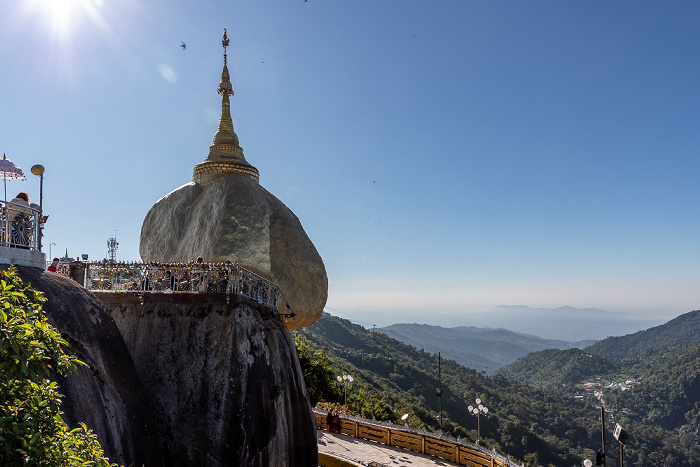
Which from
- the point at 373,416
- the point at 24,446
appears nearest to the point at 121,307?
the point at 24,446

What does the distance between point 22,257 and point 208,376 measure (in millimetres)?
5835

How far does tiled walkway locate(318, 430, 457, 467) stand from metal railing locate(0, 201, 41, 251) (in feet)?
49.4

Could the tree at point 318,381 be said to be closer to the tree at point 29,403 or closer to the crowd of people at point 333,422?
the crowd of people at point 333,422

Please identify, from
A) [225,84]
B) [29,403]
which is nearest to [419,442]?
[29,403]

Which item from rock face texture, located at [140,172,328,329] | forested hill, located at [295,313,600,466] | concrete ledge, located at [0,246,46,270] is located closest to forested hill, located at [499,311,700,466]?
forested hill, located at [295,313,600,466]

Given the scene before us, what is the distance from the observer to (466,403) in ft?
313

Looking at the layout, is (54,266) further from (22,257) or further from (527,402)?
(527,402)

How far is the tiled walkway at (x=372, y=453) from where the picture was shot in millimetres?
19141

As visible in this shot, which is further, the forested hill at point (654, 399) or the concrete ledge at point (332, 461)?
the forested hill at point (654, 399)

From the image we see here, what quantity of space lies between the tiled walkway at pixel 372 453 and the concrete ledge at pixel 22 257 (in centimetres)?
1455

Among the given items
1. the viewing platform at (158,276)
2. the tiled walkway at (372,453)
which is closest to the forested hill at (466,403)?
the tiled walkway at (372,453)

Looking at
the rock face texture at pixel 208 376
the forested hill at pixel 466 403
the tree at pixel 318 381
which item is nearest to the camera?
the rock face texture at pixel 208 376

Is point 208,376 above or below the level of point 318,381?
above

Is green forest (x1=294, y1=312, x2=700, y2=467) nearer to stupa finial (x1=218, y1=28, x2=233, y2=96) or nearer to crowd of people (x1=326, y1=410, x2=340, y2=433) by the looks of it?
crowd of people (x1=326, y1=410, x2=340, y2=433)
